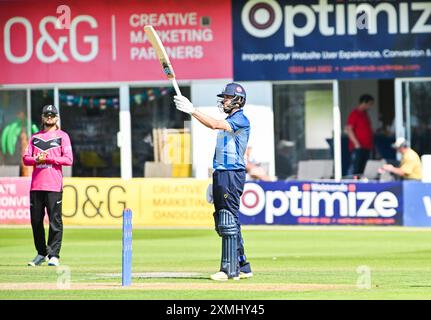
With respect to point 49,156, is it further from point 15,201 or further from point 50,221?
point 15,201

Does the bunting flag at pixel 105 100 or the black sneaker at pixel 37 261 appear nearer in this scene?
the black sneaker at pixel 37 261

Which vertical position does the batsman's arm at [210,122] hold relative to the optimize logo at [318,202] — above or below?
above

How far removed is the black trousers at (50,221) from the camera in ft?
54.3

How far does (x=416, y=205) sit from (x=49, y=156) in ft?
32.3

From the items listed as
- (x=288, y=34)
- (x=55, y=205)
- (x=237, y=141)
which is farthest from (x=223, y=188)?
(x=288, y=34)

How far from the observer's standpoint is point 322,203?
24594 mm

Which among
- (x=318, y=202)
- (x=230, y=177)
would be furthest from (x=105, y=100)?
(x=230, y=177)

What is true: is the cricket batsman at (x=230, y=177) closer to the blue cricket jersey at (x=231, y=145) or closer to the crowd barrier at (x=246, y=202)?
the blue cricket jersey at (x=231, y=145)

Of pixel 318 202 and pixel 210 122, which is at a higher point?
pixel 210 122

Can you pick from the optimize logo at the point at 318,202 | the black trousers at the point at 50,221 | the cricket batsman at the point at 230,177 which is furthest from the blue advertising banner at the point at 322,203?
the cricket batsman at the point at 230,177

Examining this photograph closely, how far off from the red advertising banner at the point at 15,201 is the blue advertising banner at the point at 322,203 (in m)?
4.39

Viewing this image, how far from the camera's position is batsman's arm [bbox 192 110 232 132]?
534 inches

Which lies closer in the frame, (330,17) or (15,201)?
(15,201)

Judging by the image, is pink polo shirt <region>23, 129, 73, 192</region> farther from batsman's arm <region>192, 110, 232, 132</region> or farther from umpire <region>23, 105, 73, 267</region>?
batsman's arm <region>192, 110, 232, 132</region>
